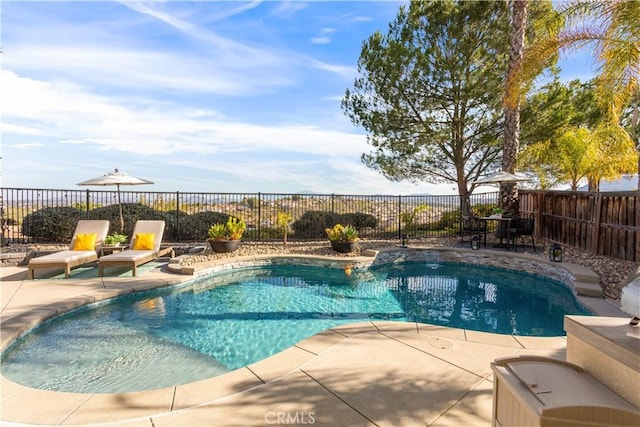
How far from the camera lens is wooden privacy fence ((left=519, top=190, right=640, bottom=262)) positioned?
7535 millimetres

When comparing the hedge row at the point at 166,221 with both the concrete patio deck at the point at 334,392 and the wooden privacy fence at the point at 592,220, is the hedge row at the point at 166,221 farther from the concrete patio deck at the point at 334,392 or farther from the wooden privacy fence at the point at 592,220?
the concrete patio deck at the point at 334,392

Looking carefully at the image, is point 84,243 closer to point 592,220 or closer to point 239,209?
point 239,209


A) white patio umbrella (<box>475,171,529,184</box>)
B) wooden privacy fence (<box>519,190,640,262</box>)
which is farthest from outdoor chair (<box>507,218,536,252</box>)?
white patio umbrella (<box>475,171,529,184</box>)

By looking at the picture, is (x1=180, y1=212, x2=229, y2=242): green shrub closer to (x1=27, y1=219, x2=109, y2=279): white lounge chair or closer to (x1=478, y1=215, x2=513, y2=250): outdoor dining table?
(x1=27, y1=219, x2=109, y2=279): white lounge chair

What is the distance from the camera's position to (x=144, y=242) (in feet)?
26.4

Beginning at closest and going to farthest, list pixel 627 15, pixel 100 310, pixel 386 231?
pixel 100 310 → pixel 627 15 → pixel 386 231

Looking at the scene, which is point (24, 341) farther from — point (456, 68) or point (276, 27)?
point (456, 68)

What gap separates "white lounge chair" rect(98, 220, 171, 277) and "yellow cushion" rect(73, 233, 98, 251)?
0.72 meters

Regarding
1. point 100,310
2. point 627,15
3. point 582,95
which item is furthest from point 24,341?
point 582,95

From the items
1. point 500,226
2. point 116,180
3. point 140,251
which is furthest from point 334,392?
point 500,226

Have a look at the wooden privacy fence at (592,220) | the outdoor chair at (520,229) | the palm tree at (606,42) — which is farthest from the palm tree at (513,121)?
the palm tree at (606,42)

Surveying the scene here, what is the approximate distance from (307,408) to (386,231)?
11.9 m

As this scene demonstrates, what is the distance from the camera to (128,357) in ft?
13.1

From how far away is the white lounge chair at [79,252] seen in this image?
668 centimetres
